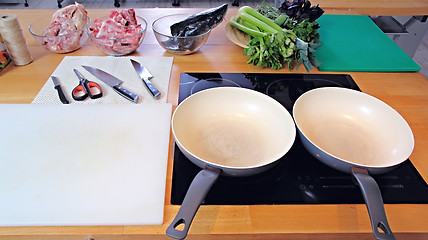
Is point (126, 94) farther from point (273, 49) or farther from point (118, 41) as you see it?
point (273, 49)

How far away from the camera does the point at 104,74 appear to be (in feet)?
2.60

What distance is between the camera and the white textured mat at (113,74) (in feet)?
2.36

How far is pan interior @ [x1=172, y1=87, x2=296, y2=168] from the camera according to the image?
552 mm

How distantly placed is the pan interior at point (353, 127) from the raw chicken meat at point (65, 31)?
2.37 feet

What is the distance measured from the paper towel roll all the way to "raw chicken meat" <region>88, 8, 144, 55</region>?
0.19 m

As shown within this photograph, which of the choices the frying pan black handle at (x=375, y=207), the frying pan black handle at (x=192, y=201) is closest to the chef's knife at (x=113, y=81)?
the frying pan black handle at (x=192, y=201)

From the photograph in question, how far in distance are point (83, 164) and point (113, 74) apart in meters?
0.35

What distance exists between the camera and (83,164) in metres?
0.55

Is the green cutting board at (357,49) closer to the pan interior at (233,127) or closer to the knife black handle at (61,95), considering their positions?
the pan interior at (233,127)

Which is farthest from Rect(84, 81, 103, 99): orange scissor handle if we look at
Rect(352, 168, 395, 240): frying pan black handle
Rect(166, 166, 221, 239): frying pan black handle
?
Rect(352, 168, 395, 240): frying pan black handle

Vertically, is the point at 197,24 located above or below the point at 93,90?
above

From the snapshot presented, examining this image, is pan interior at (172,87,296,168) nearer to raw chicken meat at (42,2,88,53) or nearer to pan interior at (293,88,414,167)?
pan interior at (293,88,414,167)

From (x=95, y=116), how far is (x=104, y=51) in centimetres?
32

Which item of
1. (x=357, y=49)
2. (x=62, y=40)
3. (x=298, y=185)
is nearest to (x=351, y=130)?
(x=298, y=185)
